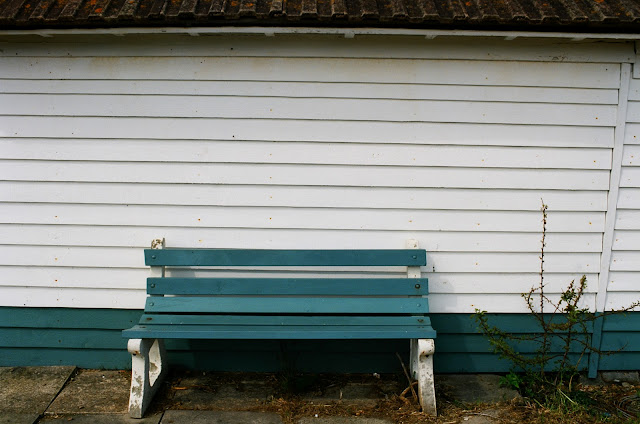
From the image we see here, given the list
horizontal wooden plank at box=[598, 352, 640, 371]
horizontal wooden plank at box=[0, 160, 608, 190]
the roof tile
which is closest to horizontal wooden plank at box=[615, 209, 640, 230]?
horizontal wooden plank at box=[0, 160, 608, 190]

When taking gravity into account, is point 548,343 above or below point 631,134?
below

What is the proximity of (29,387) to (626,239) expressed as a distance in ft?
14.7

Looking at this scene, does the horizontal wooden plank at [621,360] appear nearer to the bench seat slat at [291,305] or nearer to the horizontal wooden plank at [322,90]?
the bench seat slat at [291,305]

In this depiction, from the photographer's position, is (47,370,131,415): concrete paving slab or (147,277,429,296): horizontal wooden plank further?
(147,277,429,296): horizontal wooden plank

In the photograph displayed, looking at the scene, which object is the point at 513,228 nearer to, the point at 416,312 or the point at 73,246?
the point at 416,312

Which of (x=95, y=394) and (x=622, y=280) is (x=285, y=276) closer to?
(x=95, y=394)

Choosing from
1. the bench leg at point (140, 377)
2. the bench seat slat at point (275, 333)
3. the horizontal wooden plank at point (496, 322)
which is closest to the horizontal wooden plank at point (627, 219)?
the horizontal wooden plank at point (496, 322)

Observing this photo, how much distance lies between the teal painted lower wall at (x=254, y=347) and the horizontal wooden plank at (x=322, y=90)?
162 cm

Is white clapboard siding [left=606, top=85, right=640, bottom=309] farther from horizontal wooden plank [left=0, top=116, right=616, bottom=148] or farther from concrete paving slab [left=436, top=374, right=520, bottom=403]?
concrete paving slab [left=436, top=374, right=520, bottom=403]

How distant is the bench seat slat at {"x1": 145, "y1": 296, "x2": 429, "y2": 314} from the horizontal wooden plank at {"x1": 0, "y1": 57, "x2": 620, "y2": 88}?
156cm

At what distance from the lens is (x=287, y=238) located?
4531 millimetres

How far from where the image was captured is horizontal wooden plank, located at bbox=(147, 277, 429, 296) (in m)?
4.46

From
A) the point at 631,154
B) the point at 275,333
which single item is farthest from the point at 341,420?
the point at 631,154

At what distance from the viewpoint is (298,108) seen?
4.36m
